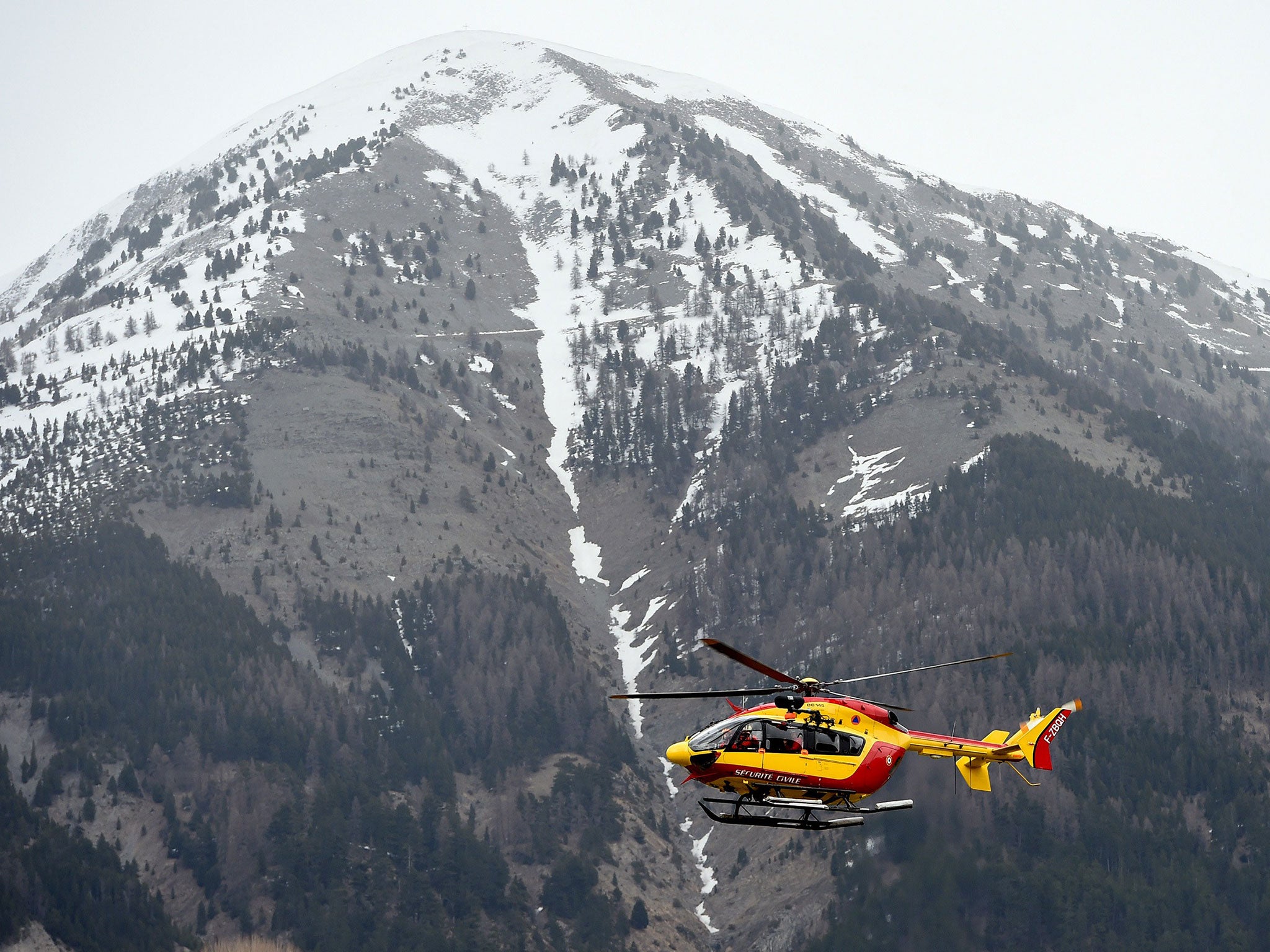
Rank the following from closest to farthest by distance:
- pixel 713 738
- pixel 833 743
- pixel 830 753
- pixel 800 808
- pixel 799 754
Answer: pixel 800 808 → pixel 713 738 → pixel 799 754 → pixel 830 753 → pixel 833 743

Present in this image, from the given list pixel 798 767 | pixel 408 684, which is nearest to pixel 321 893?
pixel 408 684

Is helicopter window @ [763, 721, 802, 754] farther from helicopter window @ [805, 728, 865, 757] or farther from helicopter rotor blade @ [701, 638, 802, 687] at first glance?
helicopter rotor blade @ [701, 638, 802, 687]

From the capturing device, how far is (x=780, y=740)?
165ft

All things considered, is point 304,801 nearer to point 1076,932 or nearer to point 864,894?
point 864,894

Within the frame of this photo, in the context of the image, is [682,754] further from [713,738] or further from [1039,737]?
[1039,737]

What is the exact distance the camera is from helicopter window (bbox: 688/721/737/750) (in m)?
49.9

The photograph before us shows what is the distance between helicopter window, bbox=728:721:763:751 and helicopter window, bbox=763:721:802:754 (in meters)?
0.16

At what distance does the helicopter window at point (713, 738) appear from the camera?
1966 inches

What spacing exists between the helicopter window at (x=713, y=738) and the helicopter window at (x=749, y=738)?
1.06ft

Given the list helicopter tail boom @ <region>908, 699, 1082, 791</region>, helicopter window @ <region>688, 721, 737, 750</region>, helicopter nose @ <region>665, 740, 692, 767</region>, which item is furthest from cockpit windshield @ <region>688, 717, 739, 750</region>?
helicopter tail boom @ <region>908, 699, 1082, 791</region>

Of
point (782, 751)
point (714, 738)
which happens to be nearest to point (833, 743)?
point (782, 751)

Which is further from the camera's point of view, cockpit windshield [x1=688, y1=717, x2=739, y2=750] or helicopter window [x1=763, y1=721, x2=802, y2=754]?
helicopter window [x1=763, y1=721, x2=802, y2=754]

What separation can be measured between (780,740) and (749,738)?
1116 millimetres

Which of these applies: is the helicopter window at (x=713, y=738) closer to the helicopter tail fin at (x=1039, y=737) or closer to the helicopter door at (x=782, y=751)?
the helicopter door at (x=782, y=751)
